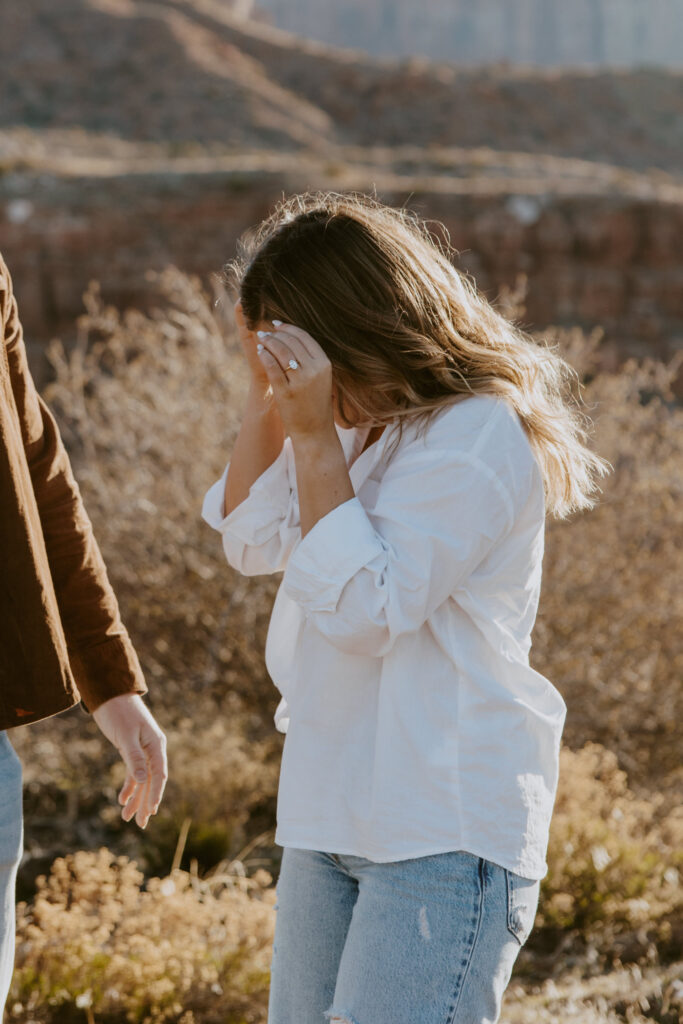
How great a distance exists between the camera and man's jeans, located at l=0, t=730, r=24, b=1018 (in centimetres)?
140

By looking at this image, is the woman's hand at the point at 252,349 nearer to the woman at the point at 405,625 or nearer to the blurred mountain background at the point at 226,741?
the woman at the point at 405,625

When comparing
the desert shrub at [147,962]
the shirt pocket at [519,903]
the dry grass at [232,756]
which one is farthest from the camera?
the dry grass at [232,756]

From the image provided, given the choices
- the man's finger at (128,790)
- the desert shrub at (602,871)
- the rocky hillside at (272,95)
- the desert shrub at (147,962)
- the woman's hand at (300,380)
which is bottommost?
the desert shrub at (602,871)

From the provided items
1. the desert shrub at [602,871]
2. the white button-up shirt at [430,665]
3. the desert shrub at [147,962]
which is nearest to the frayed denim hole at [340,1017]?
the white button-up shirt at [430,665]

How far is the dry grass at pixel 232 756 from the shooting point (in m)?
2.84

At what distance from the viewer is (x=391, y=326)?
5.17 feet

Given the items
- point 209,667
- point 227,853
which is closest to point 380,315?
point 227,853

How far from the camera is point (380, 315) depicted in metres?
1.57

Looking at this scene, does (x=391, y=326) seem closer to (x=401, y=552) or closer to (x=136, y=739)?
(x=401, y=552)

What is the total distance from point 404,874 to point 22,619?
620mm

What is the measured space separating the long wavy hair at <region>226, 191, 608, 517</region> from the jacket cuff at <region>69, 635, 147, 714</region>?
54cm

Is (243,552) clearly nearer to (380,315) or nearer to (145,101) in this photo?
(380,315)

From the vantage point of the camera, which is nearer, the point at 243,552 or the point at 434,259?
the point at 434,259

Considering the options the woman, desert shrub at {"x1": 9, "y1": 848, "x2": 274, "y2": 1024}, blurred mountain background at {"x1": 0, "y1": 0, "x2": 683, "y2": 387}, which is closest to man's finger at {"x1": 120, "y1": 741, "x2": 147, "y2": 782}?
the woman
